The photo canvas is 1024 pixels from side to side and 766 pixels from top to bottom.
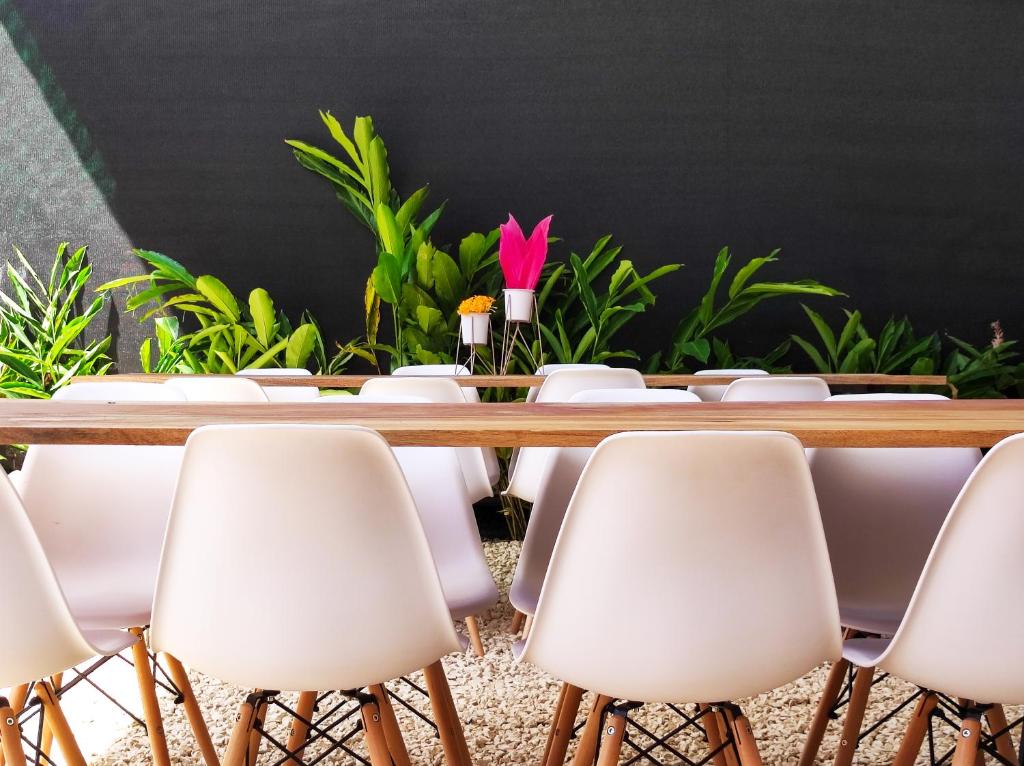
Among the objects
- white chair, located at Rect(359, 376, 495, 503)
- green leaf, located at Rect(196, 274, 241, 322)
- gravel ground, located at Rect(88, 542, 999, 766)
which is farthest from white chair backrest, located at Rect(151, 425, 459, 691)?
green leaf, located at Rect(196, 274, 241, 322)

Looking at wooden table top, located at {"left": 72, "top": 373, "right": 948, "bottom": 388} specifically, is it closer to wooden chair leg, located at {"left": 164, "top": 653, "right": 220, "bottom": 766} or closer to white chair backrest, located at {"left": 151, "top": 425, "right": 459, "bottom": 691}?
wooden chair leg, located at {"left": 164, "top": 653, "right": 220, "bottom": 766}

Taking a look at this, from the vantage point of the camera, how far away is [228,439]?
3.54ft

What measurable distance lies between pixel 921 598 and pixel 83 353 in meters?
4.85

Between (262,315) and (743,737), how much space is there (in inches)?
147

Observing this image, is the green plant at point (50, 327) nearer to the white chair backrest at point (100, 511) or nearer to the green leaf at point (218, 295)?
the green leaf at point (218, 295)

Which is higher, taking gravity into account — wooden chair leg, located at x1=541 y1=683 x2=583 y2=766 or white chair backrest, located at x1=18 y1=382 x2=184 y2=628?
white chair backrest, located at x1=18 y1=382 x2=184 y2=628

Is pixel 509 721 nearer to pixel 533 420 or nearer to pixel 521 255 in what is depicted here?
pixel 533 420

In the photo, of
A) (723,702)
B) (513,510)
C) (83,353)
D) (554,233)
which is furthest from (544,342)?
(723,702)

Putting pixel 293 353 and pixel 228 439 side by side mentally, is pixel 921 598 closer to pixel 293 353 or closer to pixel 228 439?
pixel 228 439

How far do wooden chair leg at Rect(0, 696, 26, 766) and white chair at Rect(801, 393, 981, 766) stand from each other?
1308 millimetres

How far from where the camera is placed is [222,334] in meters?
4.68

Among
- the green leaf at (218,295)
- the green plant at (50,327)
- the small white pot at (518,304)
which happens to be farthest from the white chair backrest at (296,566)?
the green plant at (50,327)

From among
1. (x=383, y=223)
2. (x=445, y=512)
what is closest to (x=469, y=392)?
(x=383, y=223)

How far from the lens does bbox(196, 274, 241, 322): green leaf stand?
4547mm
